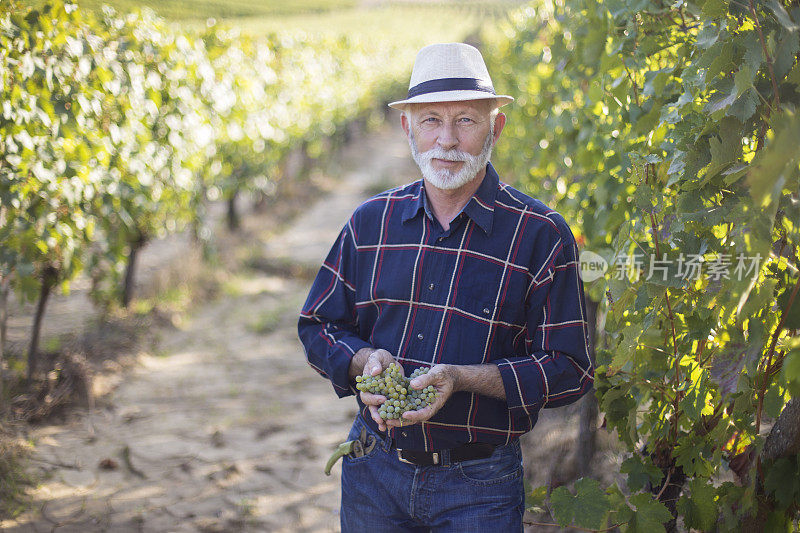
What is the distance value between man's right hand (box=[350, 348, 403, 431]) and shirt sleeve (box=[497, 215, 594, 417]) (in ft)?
0.97

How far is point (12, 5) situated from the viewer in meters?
3.15

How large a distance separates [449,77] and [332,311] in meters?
0.73

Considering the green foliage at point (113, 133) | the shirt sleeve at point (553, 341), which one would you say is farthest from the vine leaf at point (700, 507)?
the green foliage at point (113, 133)

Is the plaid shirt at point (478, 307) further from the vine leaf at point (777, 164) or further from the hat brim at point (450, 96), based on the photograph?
the vine leaf at point (777, 164)

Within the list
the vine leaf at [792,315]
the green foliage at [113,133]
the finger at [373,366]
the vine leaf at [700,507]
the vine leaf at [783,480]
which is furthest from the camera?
the green foliage at [113,133]

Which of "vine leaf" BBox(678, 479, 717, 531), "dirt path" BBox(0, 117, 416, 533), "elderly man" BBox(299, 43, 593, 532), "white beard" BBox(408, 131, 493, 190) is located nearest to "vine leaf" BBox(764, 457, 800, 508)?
"vine leaf" BBox(678, 479, 717, 531)

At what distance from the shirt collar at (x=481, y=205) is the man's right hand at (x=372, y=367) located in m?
0.39

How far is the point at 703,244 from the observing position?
1.54 m

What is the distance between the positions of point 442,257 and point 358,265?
0.26 metres

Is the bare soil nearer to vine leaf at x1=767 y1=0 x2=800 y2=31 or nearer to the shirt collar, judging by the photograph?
the shirt collar

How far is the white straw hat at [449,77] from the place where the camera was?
6.08 ft

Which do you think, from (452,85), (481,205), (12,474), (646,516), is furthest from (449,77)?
(12,474)

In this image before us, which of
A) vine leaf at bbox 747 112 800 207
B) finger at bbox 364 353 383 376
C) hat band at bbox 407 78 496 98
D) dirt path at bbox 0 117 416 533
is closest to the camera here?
vine leaf at bbox 747 112 800 207

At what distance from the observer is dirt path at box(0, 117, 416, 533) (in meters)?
3.24
